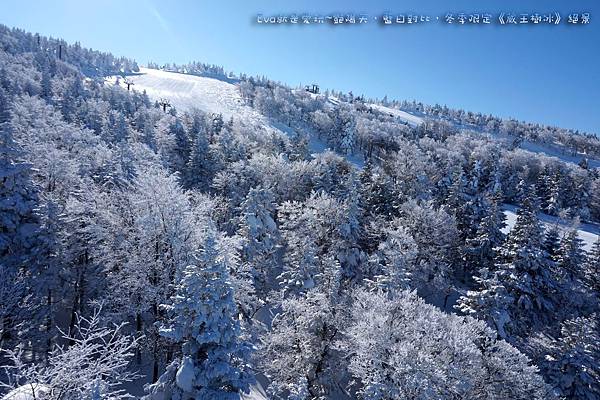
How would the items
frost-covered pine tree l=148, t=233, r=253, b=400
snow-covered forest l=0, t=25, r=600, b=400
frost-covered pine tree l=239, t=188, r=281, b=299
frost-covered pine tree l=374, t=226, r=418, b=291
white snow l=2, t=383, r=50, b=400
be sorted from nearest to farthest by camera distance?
white snow l=2, t=383, r=50, b=400 < frost-covered pine tree l=148, t=233, r=253, b=400 < snow-covered forest l=0, t=25, r=600, b=400 < frost-covered pine tree l=374, t=226, r=418, b=291 < frost-covered pine tree l=239, t=188, r=281, b=299

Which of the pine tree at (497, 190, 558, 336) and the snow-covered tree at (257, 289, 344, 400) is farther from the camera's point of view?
the pine tree at (497, 190, 558, 336)

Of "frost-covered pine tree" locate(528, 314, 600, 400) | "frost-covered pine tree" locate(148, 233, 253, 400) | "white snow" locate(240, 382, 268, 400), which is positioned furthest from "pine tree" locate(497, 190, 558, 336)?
"frost-covered pine tree" locate(148, 233, 253, 400)

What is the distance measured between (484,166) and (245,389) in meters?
90.1

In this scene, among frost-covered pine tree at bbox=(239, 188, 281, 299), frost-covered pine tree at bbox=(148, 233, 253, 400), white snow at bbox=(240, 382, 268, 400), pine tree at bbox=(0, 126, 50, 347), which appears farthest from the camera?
frost-covered pine tree at bbox=(239, 188, 281, 299)

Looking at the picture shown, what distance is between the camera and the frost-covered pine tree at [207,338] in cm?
1479

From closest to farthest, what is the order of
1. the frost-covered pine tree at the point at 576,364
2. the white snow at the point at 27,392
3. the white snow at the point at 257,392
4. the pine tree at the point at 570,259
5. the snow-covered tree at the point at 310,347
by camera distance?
the white snow at the point at 27,392 → the white snow at the point at 257,392 → the snow-covered tree at the point at 310,347 → the frost-covered pine tree at the point at 576,364 → the pine tree at the point at 570,259

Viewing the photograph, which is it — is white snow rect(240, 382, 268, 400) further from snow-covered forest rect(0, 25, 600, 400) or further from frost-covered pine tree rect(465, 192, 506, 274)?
frost-covered pine tree rect(465, 192, 506, 274)

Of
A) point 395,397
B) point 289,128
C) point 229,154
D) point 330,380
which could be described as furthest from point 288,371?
point 289,128

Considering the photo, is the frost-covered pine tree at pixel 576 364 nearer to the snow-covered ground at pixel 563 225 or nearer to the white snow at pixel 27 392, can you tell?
the white snow at pixel 27 392

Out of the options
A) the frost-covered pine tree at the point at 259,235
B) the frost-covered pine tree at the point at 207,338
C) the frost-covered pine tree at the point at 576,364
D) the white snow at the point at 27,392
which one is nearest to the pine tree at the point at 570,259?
the frost-covered pine tree at the point at 576,364

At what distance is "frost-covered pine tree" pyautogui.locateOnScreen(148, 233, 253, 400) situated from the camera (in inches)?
582

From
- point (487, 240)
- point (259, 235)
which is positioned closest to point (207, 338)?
point (259, 235)

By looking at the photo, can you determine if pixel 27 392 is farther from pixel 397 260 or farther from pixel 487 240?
pixel 487 240

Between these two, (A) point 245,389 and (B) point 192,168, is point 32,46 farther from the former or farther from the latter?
(A) point 245,389
